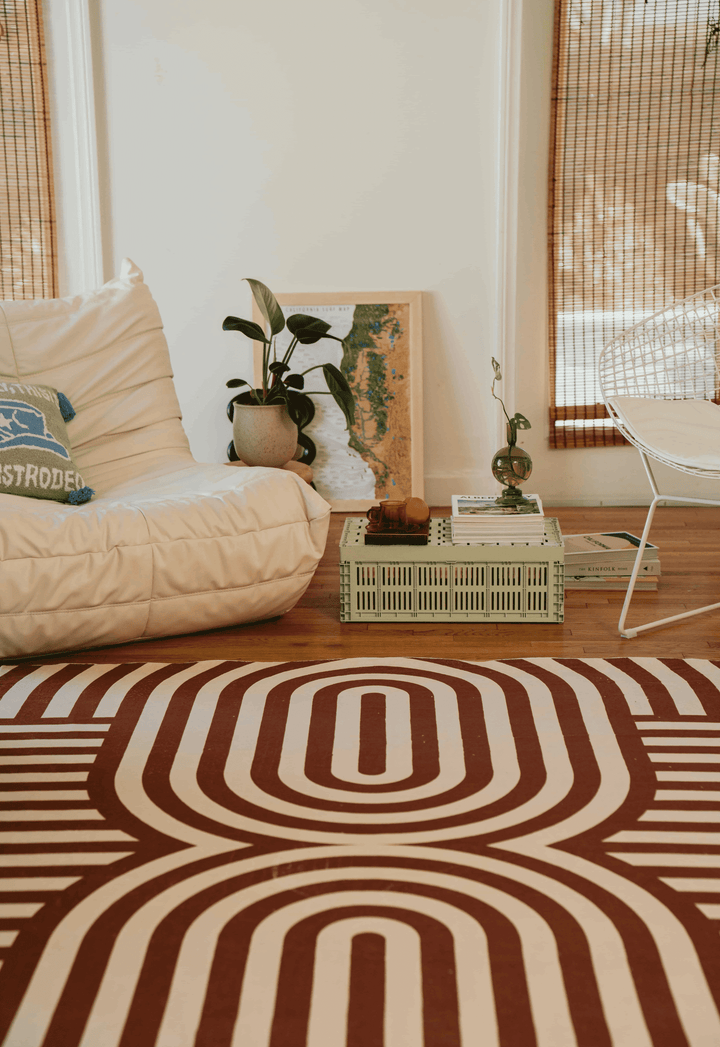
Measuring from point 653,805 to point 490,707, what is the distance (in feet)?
1.33

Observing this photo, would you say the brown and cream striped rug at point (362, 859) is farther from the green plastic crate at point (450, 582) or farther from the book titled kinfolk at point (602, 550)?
the book titled kinfolk at point (602, 550)

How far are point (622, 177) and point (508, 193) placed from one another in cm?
44

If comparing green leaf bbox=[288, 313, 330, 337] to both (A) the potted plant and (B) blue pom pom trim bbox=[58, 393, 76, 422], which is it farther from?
(B) blue pom pom trim bbox=[58, 393, 76, 422]

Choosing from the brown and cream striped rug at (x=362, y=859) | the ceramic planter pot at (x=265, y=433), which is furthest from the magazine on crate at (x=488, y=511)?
the ceramic planter pot at (x=265, y=433)

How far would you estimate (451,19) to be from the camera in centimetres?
343

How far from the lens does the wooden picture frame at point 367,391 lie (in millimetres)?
3627

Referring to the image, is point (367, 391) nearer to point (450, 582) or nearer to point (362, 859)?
point (450, 582)

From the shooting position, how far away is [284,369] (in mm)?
3299

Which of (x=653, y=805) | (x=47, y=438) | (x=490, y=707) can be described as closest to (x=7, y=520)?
(x=47, y=438)

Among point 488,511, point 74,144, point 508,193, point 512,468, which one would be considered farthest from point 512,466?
point 74,144

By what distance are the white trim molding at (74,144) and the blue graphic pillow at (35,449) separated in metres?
1.46

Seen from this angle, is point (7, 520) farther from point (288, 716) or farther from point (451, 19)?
point (451, 19)

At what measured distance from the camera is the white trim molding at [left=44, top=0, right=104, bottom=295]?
3.51 metres

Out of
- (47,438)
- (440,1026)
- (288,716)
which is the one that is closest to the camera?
(440,1026)
